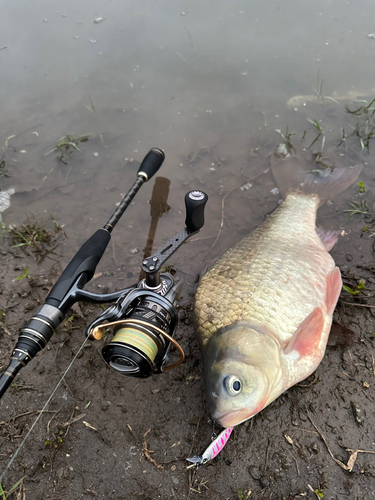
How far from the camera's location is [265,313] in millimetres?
2260

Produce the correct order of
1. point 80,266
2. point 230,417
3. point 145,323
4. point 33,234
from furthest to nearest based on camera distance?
1. point 33,234
2. point 80,266
3. point 230,417
4. point 145,323

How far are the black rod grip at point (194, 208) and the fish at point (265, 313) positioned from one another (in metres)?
0.50

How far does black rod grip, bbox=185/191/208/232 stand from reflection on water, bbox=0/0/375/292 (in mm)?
940

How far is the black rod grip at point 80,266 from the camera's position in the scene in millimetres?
1857

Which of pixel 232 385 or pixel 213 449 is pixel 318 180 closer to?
pixel 232 385

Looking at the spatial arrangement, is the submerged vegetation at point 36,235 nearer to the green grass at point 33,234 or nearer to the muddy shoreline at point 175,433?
the green grass at point 33,234

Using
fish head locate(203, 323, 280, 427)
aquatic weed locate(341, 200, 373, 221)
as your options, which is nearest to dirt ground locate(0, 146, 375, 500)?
fish head locate(203, 323, 280, 427)

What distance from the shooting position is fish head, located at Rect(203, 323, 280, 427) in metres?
1.88

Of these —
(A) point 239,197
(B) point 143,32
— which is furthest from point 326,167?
(B) point 143,32

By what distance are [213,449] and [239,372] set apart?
0.52 metres

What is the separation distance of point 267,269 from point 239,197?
127 cm

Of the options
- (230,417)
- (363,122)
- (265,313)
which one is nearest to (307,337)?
(265,313)

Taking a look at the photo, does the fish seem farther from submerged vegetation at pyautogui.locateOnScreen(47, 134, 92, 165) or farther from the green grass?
submerged vegetation at pyautogui.locateOnScreen(47, 134, 92, 165)

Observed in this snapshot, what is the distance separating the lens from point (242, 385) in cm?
191
